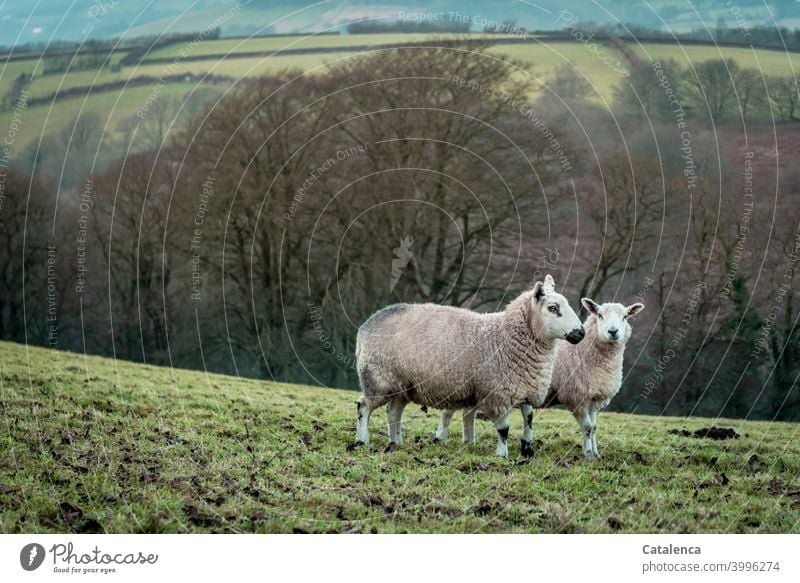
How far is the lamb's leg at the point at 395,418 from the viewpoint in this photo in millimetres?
18375

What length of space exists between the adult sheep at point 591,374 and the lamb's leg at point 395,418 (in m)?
1.22

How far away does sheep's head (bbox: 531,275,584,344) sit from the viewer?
17.3m

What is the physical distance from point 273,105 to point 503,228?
32.4ft

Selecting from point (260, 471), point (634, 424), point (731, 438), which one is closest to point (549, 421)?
point (634, 424)

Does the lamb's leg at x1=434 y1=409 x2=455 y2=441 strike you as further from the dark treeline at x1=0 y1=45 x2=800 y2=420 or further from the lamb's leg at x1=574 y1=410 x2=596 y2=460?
the dark treeline at x1=0 y1=45 x2=800 y2=420

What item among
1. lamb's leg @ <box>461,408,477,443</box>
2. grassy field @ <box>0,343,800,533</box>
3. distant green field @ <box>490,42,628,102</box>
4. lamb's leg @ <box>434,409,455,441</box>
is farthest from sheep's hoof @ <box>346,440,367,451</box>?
distant green field @ <box>490,42,628,102</box>

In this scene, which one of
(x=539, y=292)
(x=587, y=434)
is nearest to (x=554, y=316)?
(x=539, y=292)

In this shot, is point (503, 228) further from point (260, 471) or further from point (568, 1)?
point (260, 471)

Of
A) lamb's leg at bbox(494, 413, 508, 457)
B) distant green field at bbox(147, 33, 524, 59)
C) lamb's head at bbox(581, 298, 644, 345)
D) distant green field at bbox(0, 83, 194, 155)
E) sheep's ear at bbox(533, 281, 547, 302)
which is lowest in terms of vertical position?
lamb's leg at bbox(494, 413, 508, 457)

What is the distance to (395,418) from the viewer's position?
727 inches

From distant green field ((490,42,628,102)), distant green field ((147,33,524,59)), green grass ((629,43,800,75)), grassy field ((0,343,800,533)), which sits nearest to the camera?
grassy field ((0,343,800,533))

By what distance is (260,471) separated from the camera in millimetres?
16438

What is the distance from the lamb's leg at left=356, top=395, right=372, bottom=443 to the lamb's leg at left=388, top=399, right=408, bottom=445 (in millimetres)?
420

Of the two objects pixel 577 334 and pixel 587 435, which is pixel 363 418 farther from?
pixel 577 334
